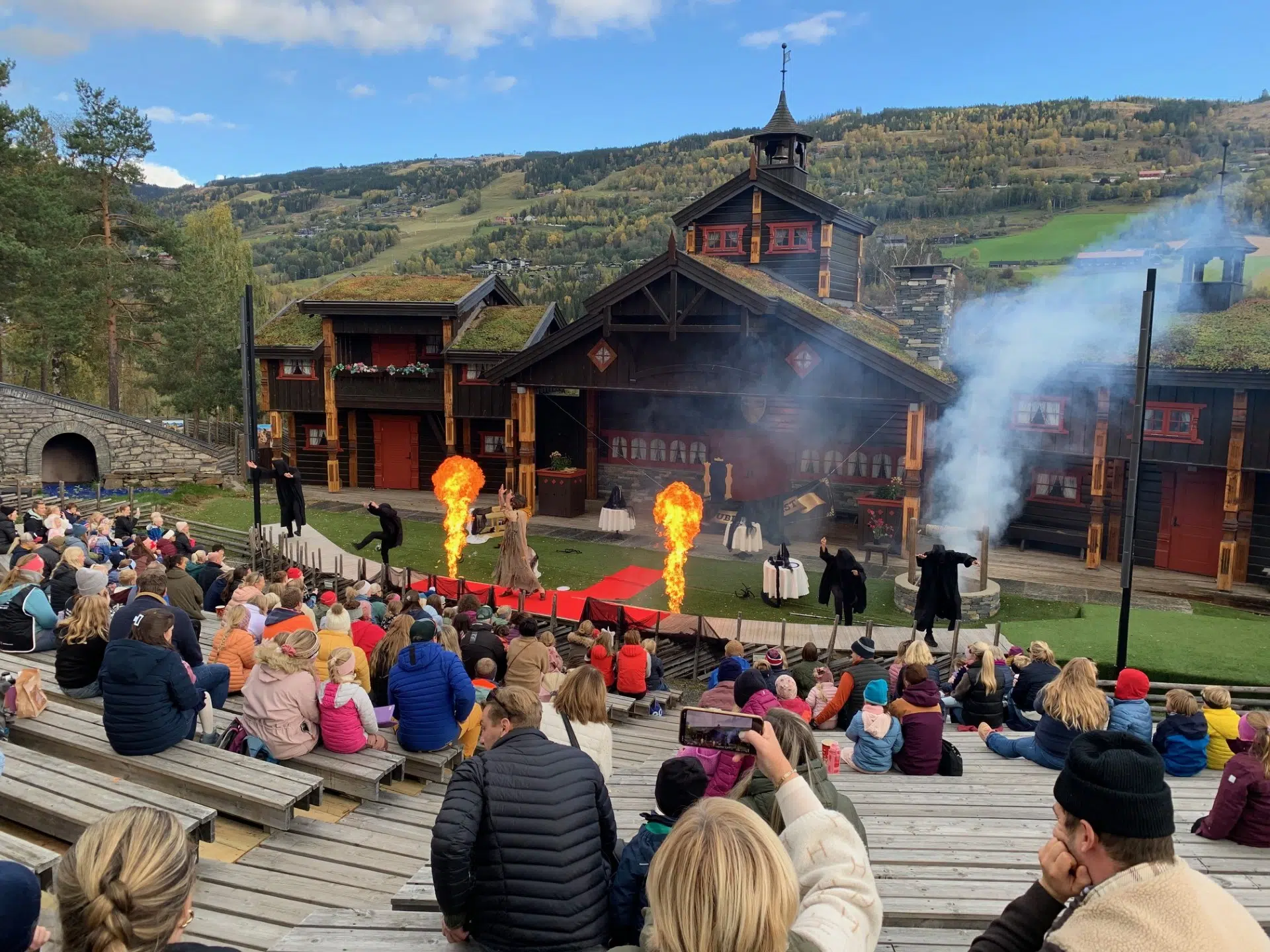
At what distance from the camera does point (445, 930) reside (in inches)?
167

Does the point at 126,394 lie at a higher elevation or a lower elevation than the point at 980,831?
higher

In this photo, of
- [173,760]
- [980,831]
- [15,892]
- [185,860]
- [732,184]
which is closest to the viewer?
[185,860]

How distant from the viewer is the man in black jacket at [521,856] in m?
3.89

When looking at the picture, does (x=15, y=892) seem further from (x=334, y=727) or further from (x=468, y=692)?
(x=468, y=692)

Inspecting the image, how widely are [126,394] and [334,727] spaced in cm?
5579

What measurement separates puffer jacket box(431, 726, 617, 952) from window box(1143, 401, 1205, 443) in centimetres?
1974

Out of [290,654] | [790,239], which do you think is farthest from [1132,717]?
[790,239]

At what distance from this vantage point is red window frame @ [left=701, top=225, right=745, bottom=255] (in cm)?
2902

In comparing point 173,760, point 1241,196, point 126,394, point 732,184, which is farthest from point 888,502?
point 1241,196

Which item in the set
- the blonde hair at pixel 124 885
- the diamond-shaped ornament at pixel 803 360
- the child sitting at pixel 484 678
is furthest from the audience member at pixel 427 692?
the diamond-shaped ornament at pixel 803 360

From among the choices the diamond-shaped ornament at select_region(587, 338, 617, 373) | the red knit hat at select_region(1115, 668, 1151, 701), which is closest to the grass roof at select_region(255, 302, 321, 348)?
the diamond-shaped ornament at select_region(587, 338, 617, 373)

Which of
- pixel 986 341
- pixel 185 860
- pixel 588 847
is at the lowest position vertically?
pixel 588 847

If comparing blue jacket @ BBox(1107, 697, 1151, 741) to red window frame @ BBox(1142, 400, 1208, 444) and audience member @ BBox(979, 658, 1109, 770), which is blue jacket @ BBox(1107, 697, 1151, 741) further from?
red window frame @ BBox(1142, 400, 1208, 444)

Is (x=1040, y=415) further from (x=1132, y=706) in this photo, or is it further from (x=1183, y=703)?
(x=1183, y=703)
